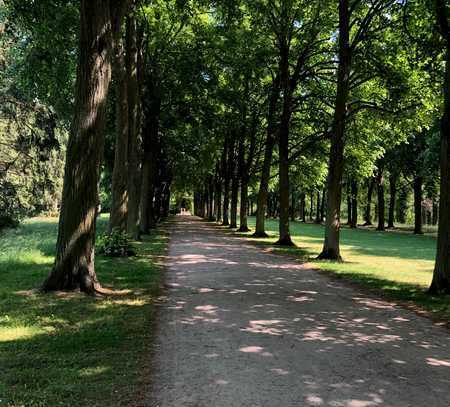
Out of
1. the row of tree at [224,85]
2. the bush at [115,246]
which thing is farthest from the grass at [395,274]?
the bush at [115,246]

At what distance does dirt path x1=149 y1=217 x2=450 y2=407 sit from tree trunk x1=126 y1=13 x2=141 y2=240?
9608 millimetres

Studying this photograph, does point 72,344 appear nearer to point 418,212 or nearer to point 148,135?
point 148,135

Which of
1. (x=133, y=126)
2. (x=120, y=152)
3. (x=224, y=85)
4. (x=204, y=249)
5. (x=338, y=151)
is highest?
(x=224, y=85)

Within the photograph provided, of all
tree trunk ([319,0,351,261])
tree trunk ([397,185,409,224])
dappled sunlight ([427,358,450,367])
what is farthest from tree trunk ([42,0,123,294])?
tree trunk ([397,185,409,224])


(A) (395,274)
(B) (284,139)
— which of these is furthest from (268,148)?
(A) (395,274)

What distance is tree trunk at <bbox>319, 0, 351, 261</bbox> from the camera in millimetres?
16453

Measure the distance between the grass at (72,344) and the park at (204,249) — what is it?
3cm

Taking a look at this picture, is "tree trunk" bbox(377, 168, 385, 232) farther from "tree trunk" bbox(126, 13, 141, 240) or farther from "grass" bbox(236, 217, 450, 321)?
"tree trunk" bbox(126, 13, 141, 240)

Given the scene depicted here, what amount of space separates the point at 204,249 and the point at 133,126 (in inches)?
218

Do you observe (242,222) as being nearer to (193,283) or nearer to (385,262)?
(385,262)

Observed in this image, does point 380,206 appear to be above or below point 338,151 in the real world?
below

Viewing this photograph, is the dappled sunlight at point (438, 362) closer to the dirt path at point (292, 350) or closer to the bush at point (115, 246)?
the dirt path at point (292, 350)

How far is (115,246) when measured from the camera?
14.9 m

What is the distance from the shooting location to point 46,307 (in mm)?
Answer: 7672
